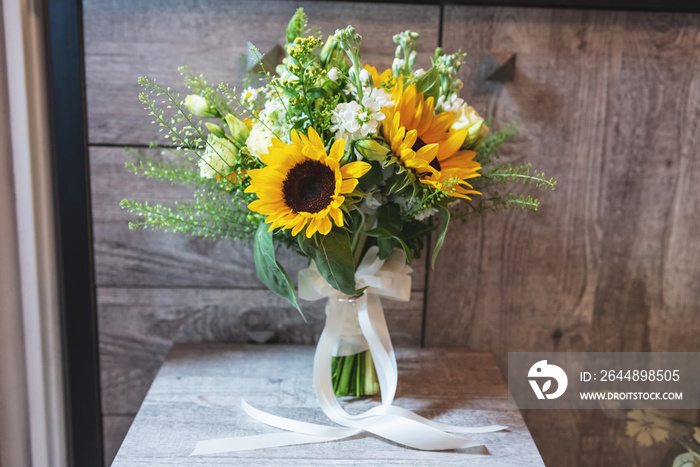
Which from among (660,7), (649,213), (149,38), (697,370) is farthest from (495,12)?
(697,370)

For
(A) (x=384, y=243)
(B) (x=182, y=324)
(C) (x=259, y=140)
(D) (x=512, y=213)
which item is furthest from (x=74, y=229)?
(D) (x=512, y=213)

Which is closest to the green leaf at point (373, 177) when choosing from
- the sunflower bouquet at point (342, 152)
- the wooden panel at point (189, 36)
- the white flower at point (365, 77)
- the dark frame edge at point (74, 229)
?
the sunflower bouquet at point (342, 152)

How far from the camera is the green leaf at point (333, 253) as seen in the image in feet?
2.35

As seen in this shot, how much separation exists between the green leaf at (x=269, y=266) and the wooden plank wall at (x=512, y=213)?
25 centimetres

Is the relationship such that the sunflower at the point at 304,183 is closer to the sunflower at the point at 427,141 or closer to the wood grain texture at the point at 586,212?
the sunflower at the point at 427,141

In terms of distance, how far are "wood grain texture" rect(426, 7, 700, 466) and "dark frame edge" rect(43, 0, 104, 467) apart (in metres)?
Answer: 0.69

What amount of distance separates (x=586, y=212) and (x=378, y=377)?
1.80ft

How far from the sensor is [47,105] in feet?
3.14

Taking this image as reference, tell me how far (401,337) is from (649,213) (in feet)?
1.85

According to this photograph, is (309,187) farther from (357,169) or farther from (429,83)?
(429,83)

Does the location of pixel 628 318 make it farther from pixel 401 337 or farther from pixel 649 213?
pixel 401 337

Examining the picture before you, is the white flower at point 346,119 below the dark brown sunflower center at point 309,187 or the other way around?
the other way around

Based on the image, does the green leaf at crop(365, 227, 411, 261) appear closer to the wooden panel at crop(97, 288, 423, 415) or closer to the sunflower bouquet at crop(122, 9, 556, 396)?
the sunflower bouquet at crop(122, 9, 556, 396)

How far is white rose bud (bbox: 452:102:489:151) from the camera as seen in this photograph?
2.46ft
